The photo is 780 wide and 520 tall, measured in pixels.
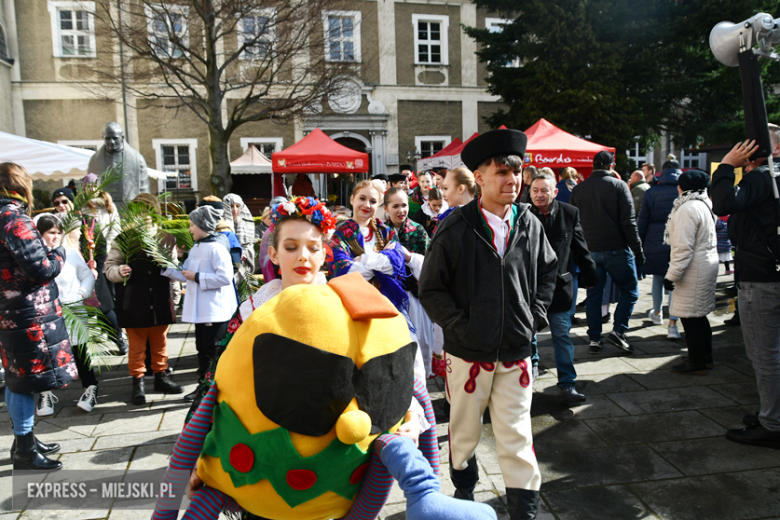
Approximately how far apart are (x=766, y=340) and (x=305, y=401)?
11.1 feet

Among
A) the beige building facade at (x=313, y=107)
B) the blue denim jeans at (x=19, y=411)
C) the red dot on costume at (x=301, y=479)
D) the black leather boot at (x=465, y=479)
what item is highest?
the beige building facade at (x=313, y=107)

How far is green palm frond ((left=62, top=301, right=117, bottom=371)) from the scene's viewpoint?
4.28m

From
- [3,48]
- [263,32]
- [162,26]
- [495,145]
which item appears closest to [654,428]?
[495,145]

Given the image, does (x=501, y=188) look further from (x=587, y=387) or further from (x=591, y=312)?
(x=591, y=312)

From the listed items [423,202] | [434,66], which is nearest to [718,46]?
[423,202]

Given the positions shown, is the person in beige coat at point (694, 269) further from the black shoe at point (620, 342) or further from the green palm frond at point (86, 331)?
the green palm frond at point (86, 331)

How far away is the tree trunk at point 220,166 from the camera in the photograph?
14.5 meters

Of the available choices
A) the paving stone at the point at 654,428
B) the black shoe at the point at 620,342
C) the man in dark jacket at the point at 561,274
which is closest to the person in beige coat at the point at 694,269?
the black shoe at the point at 620,342

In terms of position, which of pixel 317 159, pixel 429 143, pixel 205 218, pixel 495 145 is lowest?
pixel 205 218

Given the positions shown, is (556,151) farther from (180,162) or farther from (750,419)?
(180,162)

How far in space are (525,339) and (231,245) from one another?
392 centimetres

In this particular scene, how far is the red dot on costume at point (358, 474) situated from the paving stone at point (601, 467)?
2.01 meters

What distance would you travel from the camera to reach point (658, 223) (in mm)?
6727

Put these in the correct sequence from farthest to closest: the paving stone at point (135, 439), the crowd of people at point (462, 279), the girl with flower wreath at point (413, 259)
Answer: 1. the girl with flower wreath at point (413, 259)
2. the paving stone at point (135, 439)
3. the crowd of people at point (462, 279)
